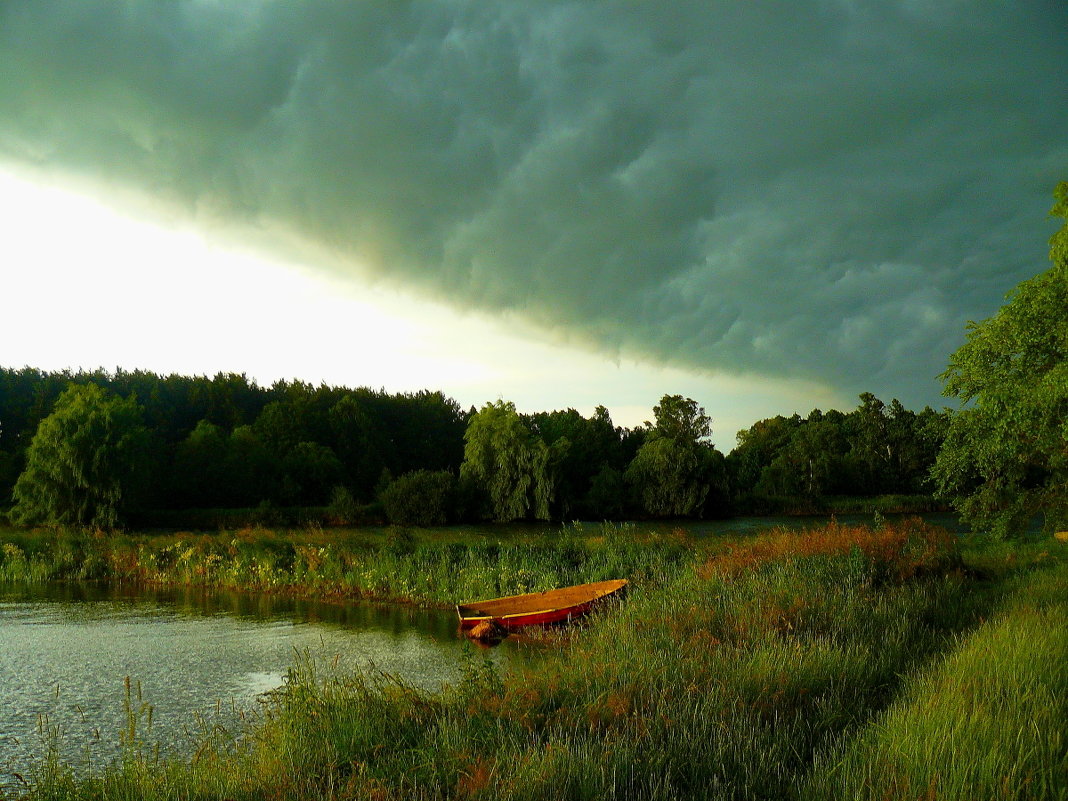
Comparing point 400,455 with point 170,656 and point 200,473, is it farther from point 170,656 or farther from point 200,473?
point 170,656

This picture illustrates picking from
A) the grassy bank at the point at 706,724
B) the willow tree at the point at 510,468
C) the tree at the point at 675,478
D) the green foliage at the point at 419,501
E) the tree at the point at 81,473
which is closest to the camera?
the grassy bank at the point at 706,724

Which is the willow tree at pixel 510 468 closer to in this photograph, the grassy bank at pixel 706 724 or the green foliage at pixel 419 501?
the green foliage at pixel 419 501

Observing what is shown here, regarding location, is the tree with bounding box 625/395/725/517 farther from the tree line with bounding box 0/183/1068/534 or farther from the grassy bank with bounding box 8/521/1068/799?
the grassy bank with bounding box 8/521/1068/799

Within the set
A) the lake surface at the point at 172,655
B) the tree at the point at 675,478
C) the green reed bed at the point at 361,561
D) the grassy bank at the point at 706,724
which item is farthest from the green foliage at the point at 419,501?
the grassy bank at the point at 706,724

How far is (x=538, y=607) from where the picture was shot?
1792cm

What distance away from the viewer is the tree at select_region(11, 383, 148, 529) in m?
47.3

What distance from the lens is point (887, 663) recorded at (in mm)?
8406

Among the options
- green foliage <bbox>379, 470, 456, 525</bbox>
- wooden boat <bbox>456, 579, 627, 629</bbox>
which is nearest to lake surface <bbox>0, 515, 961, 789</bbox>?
wooden boat <bbox>456, 579, 627, 629</bbox>

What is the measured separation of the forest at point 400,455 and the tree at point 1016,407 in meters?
18.0

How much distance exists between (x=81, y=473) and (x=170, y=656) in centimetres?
3870

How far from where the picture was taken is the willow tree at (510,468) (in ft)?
197

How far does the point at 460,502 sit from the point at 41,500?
27.8 meters

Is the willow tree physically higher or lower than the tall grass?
higher

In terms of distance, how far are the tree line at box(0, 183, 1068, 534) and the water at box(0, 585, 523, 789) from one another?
15160 millimetres
